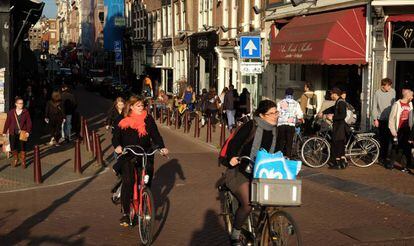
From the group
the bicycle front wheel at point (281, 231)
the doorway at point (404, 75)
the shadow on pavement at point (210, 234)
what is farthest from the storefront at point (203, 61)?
the bicycle front wheel at point (281, 231)

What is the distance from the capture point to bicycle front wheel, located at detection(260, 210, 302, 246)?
5.80 metres

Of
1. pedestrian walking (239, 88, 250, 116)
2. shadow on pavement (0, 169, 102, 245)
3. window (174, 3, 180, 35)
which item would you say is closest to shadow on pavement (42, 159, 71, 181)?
shadow on pavement (0, 169, 102, 245)

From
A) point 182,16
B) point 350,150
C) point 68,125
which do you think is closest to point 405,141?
point 350,150

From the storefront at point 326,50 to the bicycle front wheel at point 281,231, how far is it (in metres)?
11.4

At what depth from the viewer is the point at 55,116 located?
18453 mm

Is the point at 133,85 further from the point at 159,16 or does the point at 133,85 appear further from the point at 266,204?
the point at 266,204

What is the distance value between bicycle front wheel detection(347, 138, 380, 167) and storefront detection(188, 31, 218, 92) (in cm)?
1818

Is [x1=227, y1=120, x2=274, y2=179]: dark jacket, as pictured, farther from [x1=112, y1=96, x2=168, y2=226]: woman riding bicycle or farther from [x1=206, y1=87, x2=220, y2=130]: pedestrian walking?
[x1=206, y1=87, x2=220, y2=130]: pedestrian walking

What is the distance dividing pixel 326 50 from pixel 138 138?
32.6 ft

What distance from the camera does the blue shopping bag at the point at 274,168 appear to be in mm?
6133

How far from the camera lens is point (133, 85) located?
48469 millimetres

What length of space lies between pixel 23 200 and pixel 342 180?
593 cm

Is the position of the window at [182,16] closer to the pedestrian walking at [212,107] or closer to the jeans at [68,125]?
the pedestrian walking at [212,107]

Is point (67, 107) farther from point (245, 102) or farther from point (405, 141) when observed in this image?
point (405, 141)
